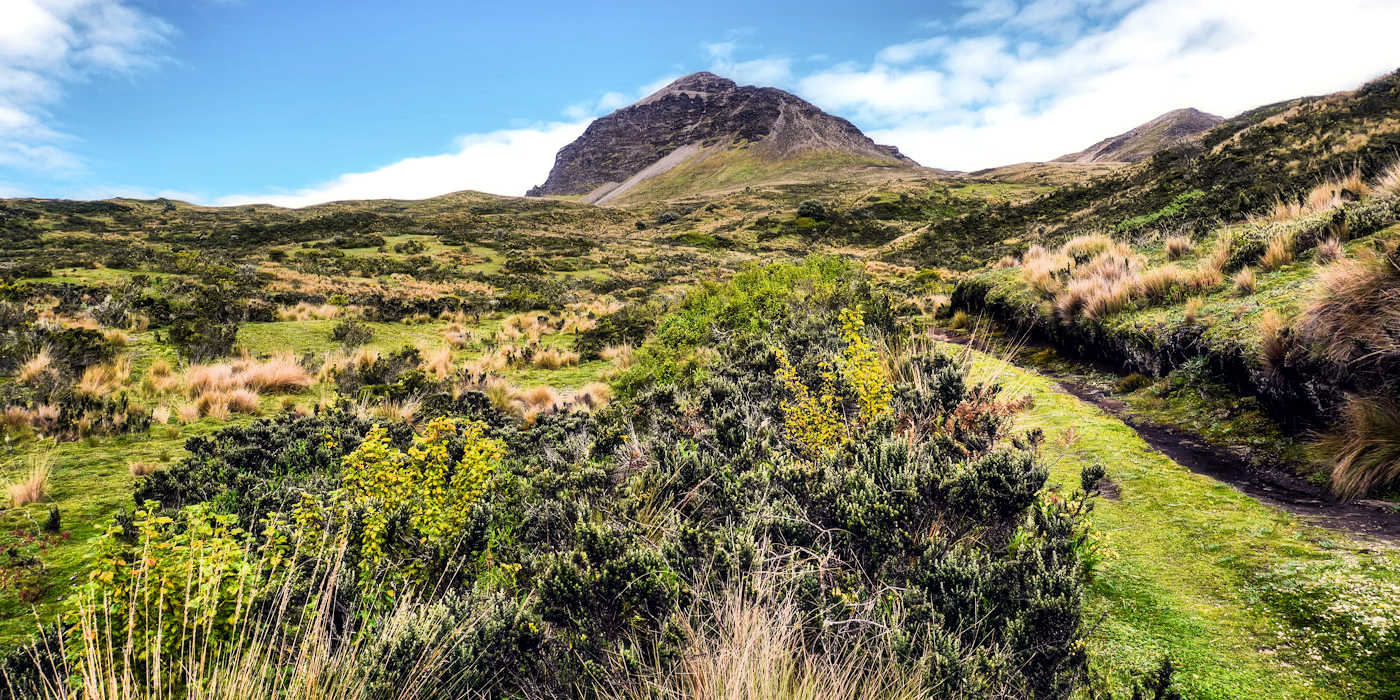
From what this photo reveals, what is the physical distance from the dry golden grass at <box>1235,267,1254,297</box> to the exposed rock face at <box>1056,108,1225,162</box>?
504 feet

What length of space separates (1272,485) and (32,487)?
1081cm

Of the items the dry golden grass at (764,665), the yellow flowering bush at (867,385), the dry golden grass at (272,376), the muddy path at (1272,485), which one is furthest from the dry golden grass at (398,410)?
the muddy path at (1272,485)

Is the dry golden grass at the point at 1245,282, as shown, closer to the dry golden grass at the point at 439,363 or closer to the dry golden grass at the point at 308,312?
the dry golden grass at the point at 439,363

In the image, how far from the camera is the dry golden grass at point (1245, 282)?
6.19 meters

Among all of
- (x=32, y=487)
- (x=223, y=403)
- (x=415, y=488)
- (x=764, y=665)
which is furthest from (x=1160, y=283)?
(x=223, y=403)

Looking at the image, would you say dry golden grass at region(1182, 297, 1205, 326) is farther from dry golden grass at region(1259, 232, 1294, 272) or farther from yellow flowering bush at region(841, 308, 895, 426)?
yellow flowering bush at region(841, 308, 895, 426)

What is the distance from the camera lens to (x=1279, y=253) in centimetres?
660

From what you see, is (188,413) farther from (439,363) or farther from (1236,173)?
(1236,173)

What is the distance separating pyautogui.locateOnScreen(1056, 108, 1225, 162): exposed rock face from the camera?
444ft

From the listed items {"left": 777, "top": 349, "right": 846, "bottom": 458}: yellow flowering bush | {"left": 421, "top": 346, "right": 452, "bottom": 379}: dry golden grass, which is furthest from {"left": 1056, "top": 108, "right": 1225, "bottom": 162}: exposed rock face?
{"left": 777, "top": 349, "right": 846, "bottom": 458}: yellow flowering bush

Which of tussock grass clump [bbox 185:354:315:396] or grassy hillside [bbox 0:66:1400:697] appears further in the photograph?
tussock grass clump [bbox 185:354:315:396]

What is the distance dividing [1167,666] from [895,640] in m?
0.98

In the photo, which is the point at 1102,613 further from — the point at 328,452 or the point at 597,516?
the point at 328,452

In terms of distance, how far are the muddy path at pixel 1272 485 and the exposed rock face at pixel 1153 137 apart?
512 ft
